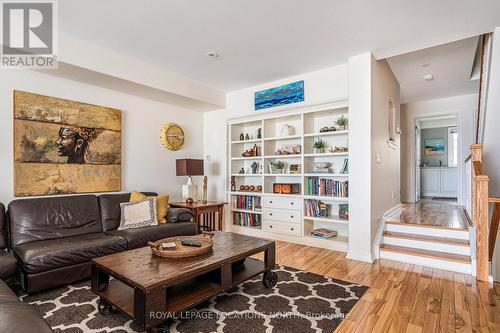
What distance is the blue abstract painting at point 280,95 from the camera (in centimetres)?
406

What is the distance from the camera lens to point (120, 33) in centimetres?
285

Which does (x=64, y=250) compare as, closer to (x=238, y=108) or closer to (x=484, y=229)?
(x=238, y=108)

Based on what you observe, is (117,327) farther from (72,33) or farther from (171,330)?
(72,33)

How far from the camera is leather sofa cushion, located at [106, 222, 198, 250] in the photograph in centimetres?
299

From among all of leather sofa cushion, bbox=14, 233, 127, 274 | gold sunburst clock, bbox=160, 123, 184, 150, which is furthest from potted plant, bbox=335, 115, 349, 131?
leather sofa cushion, bbox=14, 233, 127, 274

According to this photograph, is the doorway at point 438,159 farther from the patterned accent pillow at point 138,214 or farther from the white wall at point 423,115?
the patterned accent pillow at point 138,214

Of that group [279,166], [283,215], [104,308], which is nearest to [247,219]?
[283,215]

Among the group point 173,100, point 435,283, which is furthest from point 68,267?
point 435,283

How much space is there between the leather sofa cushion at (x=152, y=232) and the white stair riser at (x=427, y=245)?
2.66 meters

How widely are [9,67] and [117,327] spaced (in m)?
3.00

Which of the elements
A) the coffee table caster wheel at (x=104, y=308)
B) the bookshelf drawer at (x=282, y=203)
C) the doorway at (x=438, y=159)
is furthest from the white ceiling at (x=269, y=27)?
the doorway at (x=438, y=159)

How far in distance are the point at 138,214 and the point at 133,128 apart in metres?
1.42

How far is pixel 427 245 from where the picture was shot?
330 centimetres

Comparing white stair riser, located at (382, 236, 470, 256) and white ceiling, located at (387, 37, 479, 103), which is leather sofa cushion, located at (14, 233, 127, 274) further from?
white ceiling, located at (387, 37, 479, 103)
